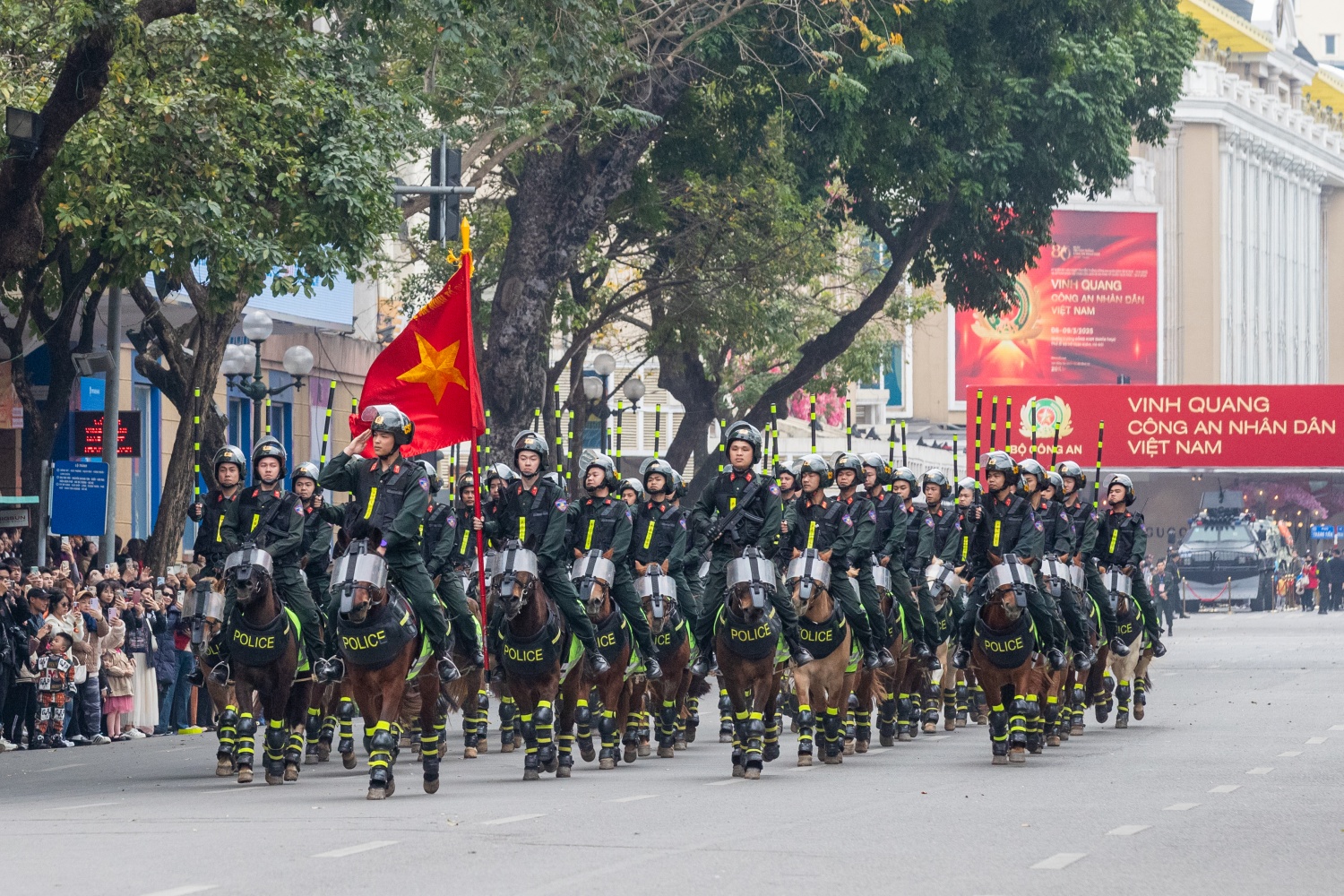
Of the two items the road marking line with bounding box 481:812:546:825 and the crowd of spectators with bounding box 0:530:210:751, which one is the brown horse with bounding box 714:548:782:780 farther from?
the crowd of spectators with bounding box 0:530:210:751

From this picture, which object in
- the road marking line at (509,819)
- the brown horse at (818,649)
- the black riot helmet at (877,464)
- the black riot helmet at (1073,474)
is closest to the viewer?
the road marking line at (509,819)

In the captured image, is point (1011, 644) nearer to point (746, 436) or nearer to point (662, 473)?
point (746, 436)

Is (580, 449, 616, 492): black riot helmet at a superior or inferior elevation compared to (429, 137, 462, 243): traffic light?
inferior

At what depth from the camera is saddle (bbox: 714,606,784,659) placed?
17.3 metres

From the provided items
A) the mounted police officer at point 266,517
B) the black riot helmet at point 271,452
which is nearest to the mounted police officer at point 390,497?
the mounted police officer at point 266,517

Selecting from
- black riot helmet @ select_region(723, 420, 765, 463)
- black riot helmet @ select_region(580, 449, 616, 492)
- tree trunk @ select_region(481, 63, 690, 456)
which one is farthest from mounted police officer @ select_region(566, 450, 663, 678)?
tree trunk @ select_region(481, 63, 690, 456)

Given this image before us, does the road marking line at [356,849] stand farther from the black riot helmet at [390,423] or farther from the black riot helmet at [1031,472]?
the black riot helmet at [1031,472]

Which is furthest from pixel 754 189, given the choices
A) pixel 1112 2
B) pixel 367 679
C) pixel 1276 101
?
pixel 1276 101

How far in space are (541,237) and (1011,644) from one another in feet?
41.5

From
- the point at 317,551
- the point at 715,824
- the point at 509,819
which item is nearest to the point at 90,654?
the point at 317,551

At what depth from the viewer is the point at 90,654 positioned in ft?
Result: 72.8

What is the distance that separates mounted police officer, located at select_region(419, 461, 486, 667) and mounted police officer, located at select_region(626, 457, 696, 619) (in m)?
1.55

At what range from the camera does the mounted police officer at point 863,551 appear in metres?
18.5

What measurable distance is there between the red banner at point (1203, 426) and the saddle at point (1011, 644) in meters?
38.4
